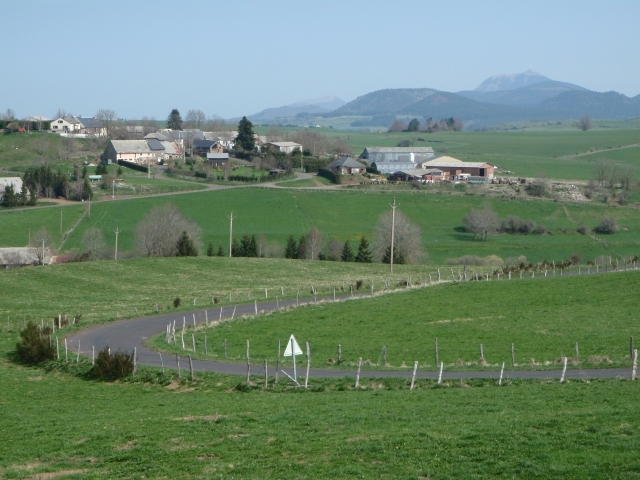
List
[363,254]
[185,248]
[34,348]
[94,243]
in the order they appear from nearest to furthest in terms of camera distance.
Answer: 1. [34,348]
2. [185,248]
3. [363,254]
4. [94,243]

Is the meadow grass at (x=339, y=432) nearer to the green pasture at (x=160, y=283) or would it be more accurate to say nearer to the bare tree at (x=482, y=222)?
the green pasture at (x=160, y=283)

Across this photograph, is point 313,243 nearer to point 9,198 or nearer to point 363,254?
point 363,254

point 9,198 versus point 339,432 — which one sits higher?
point 339,432

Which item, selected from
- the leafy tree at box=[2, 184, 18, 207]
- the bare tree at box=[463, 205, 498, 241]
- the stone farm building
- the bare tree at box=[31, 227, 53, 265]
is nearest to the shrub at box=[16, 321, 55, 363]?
the bare tree at box=[31, 227, 53, 265]

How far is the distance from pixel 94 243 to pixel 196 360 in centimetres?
5582

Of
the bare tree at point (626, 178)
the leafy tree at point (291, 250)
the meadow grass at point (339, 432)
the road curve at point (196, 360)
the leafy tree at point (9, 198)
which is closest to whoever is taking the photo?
the meadow grass at point (339, 432)

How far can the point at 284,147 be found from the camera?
15875 cm

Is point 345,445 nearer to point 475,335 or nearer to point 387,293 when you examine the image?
point 475,335

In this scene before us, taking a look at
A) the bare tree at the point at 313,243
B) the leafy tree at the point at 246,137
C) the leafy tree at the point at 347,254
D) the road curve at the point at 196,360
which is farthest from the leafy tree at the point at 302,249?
the leafy tree at the point at 246,137

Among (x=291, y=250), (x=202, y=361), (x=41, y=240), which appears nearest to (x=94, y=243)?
(x=41, y=240)

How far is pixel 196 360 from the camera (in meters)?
30.2

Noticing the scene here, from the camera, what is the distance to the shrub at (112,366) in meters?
27.6

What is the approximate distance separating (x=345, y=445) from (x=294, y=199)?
92.6 metres

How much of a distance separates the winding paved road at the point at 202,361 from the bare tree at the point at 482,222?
4860 centimetres
